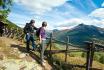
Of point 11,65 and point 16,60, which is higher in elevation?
point 16,60

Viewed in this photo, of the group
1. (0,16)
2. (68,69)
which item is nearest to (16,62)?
(68,69)

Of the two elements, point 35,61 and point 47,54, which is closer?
point 35,61

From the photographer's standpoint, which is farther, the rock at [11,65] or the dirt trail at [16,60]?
the dirt trail at [16,60]

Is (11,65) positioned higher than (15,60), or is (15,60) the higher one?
(15,60)

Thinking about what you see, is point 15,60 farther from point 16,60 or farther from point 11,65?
point 11,65

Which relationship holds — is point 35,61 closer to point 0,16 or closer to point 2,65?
point 2,65

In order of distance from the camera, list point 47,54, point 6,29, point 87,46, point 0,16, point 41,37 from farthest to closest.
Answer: point 0,16, point 6,29, point 47,54, point 41,37, point 87,46

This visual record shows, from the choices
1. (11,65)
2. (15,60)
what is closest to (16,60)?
(15,60)

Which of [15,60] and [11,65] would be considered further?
[15,60]

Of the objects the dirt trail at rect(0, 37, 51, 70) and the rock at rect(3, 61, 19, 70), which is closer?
the rock at rect(3, 61, 19, 70)

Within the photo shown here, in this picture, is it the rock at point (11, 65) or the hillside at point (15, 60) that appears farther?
the hillside at point (15, 60)

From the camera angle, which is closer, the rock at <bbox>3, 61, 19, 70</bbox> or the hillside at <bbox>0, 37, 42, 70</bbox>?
the rock at <bbox>3, 61, 19, 70</bbox>

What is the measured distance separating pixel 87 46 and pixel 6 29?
18029 mm

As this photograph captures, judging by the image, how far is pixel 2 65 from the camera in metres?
Answer: 16.5
